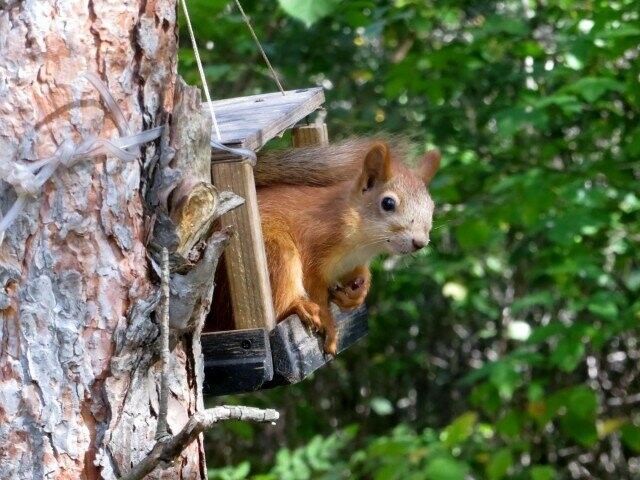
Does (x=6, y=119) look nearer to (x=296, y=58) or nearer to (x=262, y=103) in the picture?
(x=262, y=103)

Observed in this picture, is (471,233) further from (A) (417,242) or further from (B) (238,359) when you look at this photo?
(B) (238,359)

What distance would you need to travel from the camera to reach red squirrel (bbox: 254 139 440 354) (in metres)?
2.25

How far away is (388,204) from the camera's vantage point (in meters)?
2.34

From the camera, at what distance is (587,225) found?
3.40m

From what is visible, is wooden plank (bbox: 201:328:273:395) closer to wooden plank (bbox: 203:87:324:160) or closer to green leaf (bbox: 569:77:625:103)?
wooden plank (bbox: 203:87:324:160)

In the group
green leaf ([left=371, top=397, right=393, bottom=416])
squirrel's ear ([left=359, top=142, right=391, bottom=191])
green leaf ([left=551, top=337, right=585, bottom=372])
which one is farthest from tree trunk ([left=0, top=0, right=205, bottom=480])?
green leaf ([left=371, top=397, right=393, bottom=416])

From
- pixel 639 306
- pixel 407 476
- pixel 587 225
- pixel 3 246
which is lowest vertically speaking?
pixel 407 476

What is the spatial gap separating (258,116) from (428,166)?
680 millimetres

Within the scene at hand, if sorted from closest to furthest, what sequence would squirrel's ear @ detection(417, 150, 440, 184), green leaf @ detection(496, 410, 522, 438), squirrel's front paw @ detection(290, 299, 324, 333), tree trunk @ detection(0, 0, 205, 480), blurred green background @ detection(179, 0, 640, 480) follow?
tree trunk @ detection(0, 0, 205, 480) < squirrel's front paw @ detection(290, 299, 324, 333) < squirrel's ear @ detection(417, 150, 440, 184) < blurred green background @ detection(179, 0, 640, 480) < green leaf @ detection(496, 410, 522, 438)

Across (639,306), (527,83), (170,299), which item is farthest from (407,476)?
(170,299)

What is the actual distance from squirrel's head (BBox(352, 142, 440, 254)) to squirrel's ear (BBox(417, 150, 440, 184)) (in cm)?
18

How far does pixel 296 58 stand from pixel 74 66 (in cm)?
293

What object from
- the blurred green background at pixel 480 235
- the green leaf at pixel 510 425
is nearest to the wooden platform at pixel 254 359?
the blurred green background at pixel 480 235

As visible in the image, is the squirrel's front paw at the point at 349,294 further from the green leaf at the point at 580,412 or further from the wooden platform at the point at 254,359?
the green leaf at the point at 580,412
